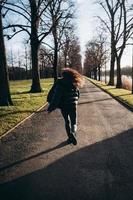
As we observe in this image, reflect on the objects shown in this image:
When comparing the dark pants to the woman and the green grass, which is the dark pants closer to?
the woman

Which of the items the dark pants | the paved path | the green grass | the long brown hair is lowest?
the green grass

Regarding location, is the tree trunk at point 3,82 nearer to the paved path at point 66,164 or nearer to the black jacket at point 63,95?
the paved path at point 66,164

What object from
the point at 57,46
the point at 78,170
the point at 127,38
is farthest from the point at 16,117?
the point at 57,46

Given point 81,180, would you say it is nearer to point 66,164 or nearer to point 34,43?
point 66,164

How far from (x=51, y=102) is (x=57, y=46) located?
113ft

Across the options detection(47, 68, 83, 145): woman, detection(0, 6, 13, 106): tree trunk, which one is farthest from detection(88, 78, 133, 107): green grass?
detection(47, 68, 83, 145): woman

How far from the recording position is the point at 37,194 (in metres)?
5.45

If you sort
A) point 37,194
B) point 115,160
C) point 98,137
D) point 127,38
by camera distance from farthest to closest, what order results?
point 127,38 < point 98,137 < point 115,160 < point 37,194

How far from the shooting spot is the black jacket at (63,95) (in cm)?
862

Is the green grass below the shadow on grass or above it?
below

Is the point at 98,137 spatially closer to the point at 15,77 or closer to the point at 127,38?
the point at 127,38

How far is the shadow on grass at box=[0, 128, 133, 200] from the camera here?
540cm

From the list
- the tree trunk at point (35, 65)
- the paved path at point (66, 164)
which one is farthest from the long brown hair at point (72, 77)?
the tree trunk at point (35, 65)

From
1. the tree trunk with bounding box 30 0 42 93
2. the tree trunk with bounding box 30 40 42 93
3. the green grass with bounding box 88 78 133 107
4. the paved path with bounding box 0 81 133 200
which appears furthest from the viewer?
the tree trunk with bounding box 30 40 42 93
